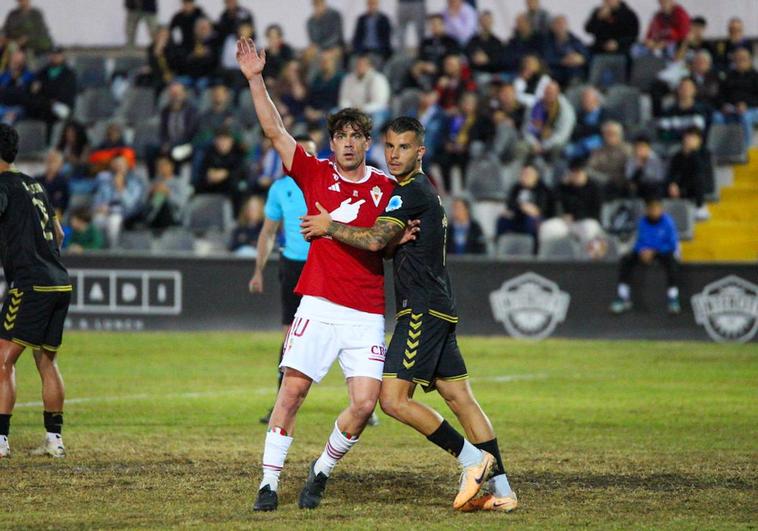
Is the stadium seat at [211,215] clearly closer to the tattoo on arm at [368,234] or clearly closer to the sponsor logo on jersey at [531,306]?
the sponsor logo on jersey at [531,306]

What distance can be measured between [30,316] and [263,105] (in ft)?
9.80

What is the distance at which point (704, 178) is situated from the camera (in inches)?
832

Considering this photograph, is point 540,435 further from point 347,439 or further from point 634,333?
point 634,333

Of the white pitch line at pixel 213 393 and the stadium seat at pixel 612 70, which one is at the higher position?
the stadium seat at pixel 612 70

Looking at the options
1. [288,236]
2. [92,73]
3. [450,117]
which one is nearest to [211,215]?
[450,117]

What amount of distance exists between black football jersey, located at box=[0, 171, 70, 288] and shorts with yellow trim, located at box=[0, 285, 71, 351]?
0.07 metres

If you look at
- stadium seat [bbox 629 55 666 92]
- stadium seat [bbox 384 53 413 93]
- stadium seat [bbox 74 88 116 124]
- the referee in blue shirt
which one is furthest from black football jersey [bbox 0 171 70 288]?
stadium seat [bbox 74 88 116 124]

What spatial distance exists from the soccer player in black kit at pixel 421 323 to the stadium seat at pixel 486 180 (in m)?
14.2

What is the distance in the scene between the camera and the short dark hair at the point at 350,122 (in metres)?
7.48

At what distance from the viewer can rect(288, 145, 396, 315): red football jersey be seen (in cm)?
755

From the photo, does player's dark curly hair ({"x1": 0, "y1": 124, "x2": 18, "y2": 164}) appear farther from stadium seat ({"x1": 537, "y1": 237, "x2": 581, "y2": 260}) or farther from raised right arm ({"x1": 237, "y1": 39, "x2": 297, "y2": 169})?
stadium seat ({"x1": 537, "y1": 237, "x2": 581, "y2": 260})

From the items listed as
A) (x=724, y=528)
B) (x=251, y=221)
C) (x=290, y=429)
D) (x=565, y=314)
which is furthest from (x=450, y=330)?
(x=251, y=221)

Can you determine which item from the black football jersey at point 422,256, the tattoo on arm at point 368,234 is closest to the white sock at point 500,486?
the black football jersey at point 422,256

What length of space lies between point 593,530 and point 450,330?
142 cm
